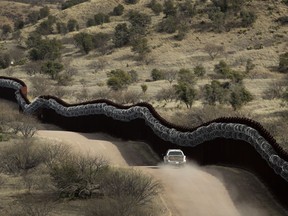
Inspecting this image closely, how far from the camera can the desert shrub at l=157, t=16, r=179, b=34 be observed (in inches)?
3091

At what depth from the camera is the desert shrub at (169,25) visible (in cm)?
7850

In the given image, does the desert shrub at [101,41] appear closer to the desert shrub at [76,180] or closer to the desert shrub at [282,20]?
the desert shrub at [282,20]

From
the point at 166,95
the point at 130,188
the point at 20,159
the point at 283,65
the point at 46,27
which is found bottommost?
the point at 46,27

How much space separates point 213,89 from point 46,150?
83.7 ft

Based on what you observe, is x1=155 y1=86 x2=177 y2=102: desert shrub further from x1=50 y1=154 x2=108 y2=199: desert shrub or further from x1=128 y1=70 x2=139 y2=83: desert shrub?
x1=50 y1=154 x2=108 y2=199: desert shrub

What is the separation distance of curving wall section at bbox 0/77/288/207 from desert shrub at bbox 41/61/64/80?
2028 cm

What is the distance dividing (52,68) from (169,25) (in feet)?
73.3

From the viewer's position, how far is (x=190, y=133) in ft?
85.6

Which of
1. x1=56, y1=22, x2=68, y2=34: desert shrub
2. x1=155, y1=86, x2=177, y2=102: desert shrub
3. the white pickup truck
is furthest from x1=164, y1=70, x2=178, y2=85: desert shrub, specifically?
x1=56, y1=22, x2=68, y2=34: desert shrub

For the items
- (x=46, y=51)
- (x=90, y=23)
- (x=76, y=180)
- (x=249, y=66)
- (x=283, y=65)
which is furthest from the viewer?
(x=90, y=23)

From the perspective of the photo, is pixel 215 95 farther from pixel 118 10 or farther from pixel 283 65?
pixel 118 10

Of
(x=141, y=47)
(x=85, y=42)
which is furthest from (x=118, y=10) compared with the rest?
(x=141, y=47)

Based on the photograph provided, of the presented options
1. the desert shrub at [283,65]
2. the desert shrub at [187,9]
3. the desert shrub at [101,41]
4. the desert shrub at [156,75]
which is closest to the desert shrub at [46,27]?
the desert shrub at [101,41]

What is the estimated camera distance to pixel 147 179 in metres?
18.0
